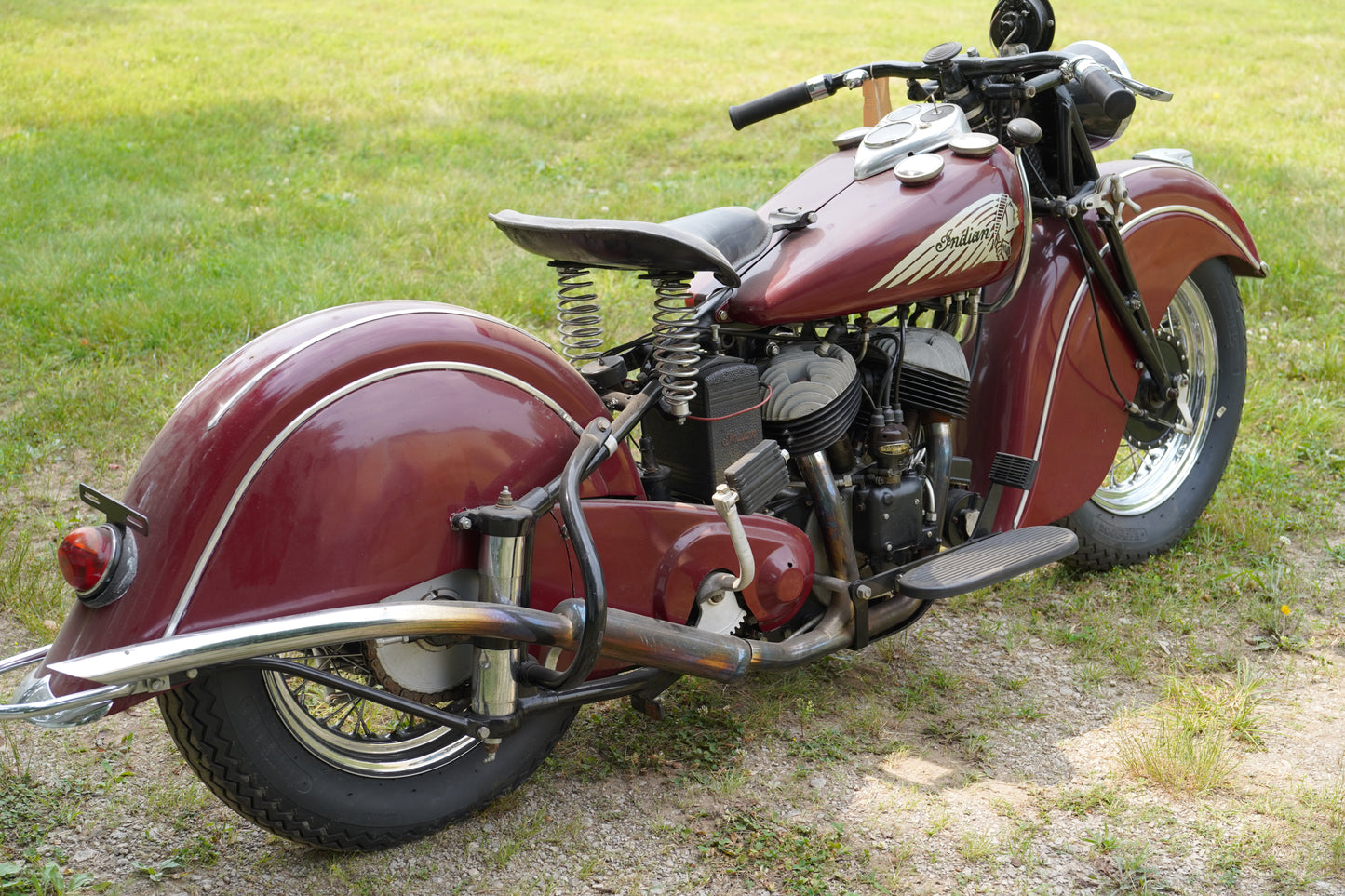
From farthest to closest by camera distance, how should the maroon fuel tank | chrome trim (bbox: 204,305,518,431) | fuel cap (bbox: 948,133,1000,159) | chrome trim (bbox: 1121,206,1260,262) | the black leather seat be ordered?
chrome trim (bbox: 1121,206,1260,262) → fuel cap (bbox: 948,133,1000,159) → the maroon fuel tank → the black leather seat → chrome trim (bbox: 204,305,518,431)

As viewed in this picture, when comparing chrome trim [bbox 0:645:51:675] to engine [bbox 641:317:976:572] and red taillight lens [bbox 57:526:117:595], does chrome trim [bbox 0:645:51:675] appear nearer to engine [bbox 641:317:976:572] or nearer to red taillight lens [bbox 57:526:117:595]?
red taillight lens [bbox 57:526:117:595]

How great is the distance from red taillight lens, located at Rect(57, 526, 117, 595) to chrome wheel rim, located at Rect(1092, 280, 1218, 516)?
118 inches

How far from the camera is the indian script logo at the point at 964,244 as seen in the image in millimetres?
2908

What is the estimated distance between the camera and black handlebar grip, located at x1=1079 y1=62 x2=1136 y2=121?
9.97 ft

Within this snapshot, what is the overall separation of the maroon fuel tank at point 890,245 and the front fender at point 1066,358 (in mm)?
315

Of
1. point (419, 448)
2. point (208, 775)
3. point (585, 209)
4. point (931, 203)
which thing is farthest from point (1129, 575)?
point (585, 209)

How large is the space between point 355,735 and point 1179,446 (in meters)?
2.92

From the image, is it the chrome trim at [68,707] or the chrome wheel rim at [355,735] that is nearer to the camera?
the chrome trim at [68,707]

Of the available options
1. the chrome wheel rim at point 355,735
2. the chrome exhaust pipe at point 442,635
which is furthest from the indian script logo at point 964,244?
the chrome wheel rim at point 355,735

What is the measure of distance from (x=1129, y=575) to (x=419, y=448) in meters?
2.55

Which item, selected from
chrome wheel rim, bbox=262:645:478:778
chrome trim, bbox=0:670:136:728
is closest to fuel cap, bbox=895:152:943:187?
chrome wheel rim, bbox=262:645:478:778

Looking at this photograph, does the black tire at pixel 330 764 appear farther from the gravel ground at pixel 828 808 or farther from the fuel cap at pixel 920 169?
the fuel cap at pixel 920 169

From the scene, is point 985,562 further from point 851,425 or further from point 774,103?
Answer: point 774,103

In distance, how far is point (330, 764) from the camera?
2.42 m
